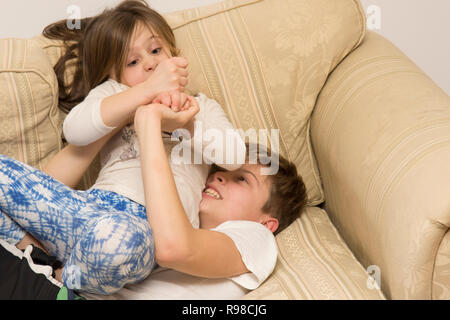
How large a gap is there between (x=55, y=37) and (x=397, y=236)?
105cm

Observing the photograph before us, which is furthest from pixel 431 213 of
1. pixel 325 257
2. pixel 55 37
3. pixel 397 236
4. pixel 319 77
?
pixel 55 37

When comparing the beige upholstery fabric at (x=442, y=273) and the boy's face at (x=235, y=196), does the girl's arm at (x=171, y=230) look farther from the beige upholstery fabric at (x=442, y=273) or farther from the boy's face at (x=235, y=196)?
the beige upholstery fabric at (x=442, y=273)

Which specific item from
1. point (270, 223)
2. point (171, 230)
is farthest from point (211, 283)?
point (270, 223)

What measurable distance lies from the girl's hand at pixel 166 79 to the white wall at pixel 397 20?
26.7 inches

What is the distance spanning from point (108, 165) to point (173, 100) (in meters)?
0.27

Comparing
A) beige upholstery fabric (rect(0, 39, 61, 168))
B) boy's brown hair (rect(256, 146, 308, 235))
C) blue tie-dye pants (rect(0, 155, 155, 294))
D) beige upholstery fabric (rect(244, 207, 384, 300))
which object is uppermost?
beige upholstery fabric (rect(0, 39, 61, 168))

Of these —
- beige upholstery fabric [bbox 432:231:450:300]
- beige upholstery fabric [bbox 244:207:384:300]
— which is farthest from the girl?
beige upholstery fabric [bbox 432:231:450:300]

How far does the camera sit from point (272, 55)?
58.2 inches

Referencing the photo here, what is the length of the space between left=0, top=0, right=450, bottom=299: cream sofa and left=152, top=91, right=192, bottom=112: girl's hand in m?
0.28

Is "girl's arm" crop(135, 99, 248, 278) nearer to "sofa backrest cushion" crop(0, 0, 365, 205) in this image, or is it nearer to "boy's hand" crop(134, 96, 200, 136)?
"boy's hand" crop(134, 96, 200, 136)

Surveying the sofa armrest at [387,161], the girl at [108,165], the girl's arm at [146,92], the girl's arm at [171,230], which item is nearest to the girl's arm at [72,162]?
the girl at [108,165]

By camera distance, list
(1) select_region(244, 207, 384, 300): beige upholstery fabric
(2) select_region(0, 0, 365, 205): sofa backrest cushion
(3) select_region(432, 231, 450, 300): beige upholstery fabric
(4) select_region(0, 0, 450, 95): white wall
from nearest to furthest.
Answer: (3) select_region(432, 231, 450, 300): beige upholstery fabric
(1) select_region(244, 207, 384, 300): beige upholstery fabric
(2) select_region(0, 0, 365, 205): sofa backrest cushion
(4) select_region(0, 0, 450, 95): white wall

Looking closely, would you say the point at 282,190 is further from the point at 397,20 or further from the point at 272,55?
the point at 397,20

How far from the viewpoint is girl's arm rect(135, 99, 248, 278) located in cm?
105
